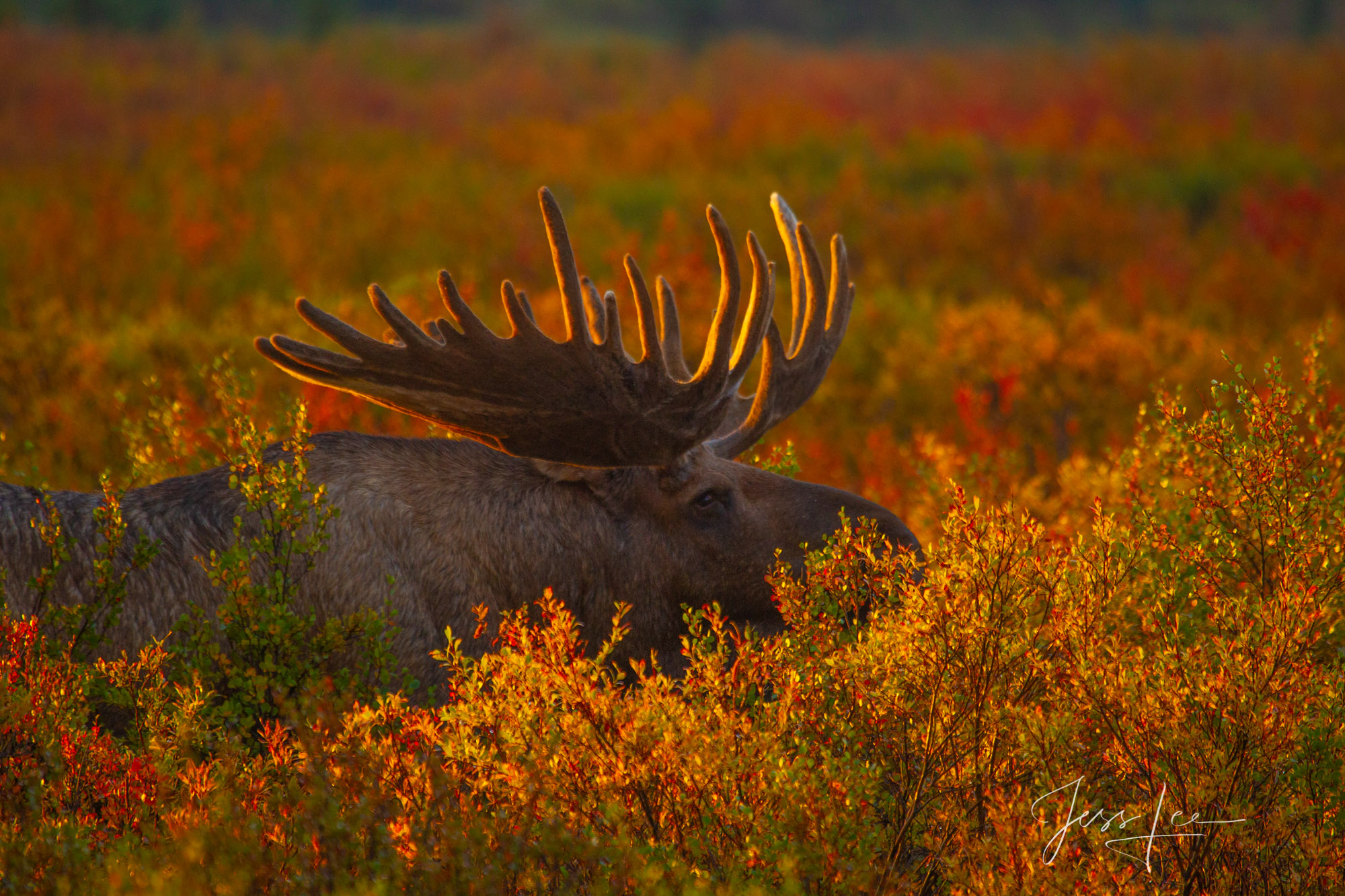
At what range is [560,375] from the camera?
3625mm

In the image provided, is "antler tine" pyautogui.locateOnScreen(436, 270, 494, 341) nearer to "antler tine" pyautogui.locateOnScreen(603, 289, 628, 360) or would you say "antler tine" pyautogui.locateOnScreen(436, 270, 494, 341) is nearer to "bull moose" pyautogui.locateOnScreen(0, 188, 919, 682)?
"bull moose" pyautogui.locateOnScreen(0, 188, 919, 682)

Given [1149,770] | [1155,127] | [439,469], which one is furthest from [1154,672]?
[1155,127]

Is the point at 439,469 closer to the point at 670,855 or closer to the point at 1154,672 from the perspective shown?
the point at 670,855

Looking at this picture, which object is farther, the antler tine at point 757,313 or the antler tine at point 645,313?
the antler tine at point 757,313

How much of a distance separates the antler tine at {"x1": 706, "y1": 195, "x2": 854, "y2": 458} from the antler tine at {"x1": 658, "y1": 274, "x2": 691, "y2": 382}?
0.86 ft

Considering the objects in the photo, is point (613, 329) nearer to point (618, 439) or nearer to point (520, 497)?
point (618, 439)

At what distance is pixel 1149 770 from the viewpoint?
2.65 meters

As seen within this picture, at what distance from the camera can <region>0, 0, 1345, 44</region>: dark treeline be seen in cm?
3916

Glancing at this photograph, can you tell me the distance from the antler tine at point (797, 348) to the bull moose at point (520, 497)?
29cm

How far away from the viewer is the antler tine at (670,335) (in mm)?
4500

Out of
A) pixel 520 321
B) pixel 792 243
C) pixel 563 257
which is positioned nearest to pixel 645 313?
pixel 563 257
